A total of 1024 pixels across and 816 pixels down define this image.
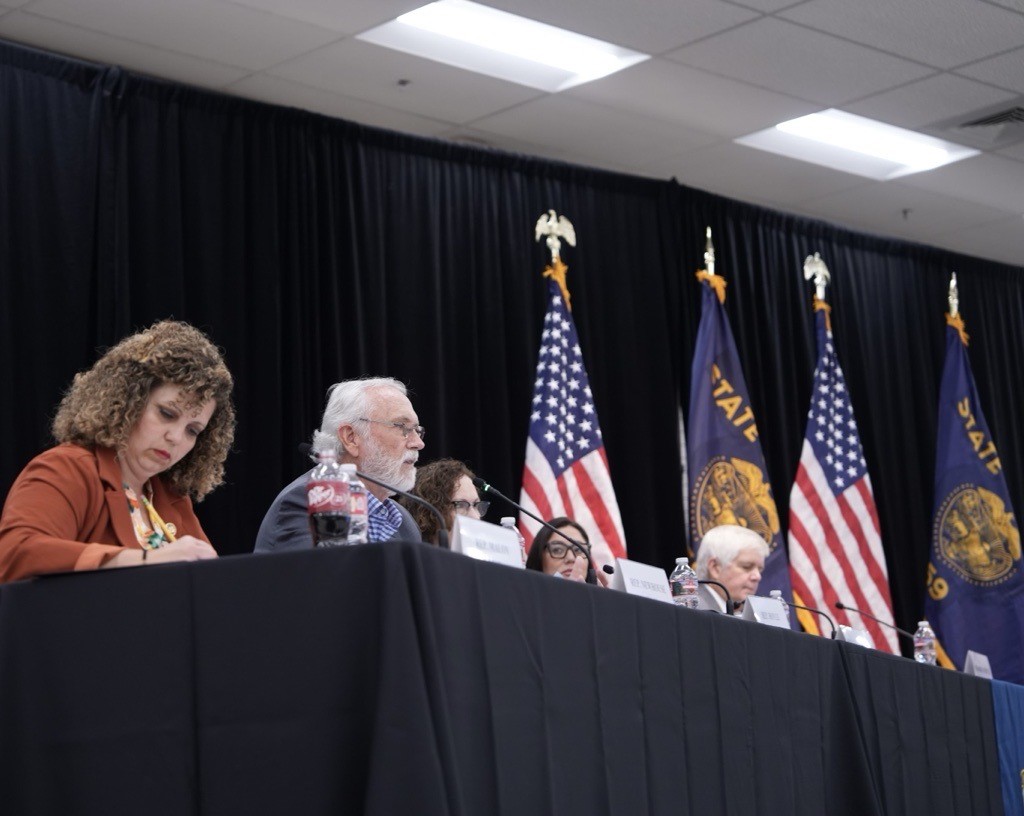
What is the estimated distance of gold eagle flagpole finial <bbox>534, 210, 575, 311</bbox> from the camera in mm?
6656

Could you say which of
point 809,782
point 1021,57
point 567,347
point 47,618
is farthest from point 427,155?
point 47,618

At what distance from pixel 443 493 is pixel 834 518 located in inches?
140

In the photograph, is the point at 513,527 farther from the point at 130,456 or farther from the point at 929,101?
the point at 929,101

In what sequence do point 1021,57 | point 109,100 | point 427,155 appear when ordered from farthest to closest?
point 427,155 → point 1021,57 → point 109,100

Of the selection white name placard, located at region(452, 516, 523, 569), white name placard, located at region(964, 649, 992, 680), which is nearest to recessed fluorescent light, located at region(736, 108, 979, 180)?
white name placard, located at region(964, 649, 992, 680)

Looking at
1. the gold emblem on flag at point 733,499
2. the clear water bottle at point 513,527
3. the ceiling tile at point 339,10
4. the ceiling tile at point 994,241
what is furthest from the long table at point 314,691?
the ceiling tile at point 994,241

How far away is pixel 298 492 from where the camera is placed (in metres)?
3.06

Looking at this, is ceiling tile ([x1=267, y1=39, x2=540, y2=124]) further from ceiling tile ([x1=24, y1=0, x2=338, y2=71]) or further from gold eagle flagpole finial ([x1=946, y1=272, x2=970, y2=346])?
gold eagle flagpole finial ([x1=946, y1=272, x2=970, y2=346])

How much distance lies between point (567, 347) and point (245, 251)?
59.9 inches

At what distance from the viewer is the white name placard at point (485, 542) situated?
2266 millimetres

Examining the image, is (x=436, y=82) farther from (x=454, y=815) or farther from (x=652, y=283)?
(x=454, y=815)

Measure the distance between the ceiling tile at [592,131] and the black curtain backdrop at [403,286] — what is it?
0.39 feet

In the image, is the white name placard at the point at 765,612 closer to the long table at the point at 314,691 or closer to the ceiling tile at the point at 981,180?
the long table at the point at 314,691

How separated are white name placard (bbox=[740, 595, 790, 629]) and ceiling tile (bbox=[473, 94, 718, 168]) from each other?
10.1 ft
